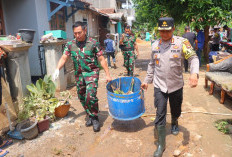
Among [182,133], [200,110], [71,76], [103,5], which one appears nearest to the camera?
[182,133]

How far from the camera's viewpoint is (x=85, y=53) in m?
3.78

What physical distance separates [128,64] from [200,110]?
3483mm

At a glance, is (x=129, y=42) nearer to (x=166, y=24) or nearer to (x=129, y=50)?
(x=129, y=50)

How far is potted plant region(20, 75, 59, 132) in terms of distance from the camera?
391cm

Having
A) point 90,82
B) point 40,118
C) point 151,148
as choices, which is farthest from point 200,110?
point 40,118

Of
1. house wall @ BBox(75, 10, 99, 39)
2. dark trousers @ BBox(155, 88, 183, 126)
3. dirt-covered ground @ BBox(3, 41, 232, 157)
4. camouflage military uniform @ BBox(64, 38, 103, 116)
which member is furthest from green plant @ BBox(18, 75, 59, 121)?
house wall @ BBox(75, 10, 99, 39)

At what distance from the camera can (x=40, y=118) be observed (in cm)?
393

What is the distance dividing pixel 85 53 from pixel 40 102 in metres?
1.43

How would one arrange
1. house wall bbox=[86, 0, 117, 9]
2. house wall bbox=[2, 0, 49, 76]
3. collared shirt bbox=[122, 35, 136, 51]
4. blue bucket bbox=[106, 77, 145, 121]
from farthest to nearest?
house wall bbox=[86, 0, 117, 9]
collared shirt bbox=[122, 35, 136, 51]
house wall bbox=[2, 0, 49, 76]
blue bucket bbox=[106, 77, 145, 121]

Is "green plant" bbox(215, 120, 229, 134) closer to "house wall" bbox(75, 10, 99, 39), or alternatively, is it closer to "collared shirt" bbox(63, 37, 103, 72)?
"collared shirt" bbox(63, 37, 103, 72)

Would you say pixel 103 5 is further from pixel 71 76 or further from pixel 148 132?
pixel 148 132

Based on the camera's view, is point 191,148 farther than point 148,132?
No

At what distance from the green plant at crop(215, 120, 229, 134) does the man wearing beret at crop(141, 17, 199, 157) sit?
4.00ft

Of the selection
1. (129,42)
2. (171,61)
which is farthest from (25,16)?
(171,61)
